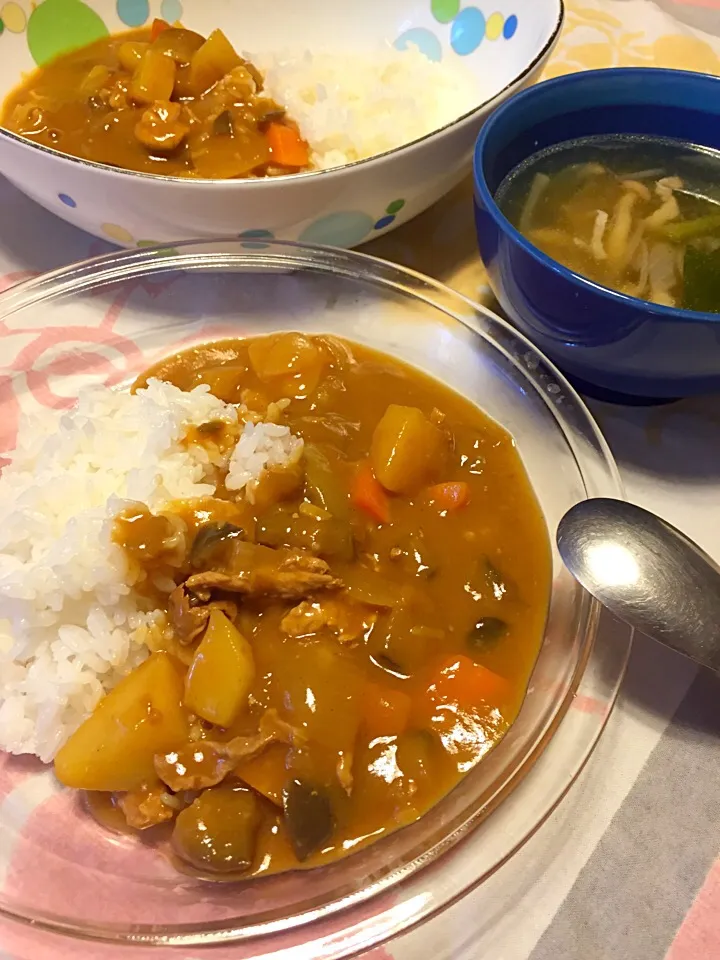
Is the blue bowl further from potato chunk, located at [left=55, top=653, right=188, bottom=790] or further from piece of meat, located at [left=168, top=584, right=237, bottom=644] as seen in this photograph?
potato chunk, located at [left=55, top=653, right=188, bottom=790]

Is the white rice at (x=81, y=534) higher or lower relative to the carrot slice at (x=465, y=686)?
higher

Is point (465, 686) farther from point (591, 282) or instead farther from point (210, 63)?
point (210, 63)

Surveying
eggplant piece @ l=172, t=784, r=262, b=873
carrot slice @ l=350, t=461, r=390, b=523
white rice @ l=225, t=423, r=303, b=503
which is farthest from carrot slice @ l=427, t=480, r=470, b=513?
eggplant piece @ l=172, t=784, r=262, b=873

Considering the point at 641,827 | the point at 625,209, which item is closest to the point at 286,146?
the point at 625,209

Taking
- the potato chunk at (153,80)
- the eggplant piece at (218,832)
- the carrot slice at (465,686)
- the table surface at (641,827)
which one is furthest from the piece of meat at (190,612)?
the potato chunk at (153,80)

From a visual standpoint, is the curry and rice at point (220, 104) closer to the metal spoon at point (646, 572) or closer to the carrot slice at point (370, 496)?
the carrot slice at point (370, 496)
